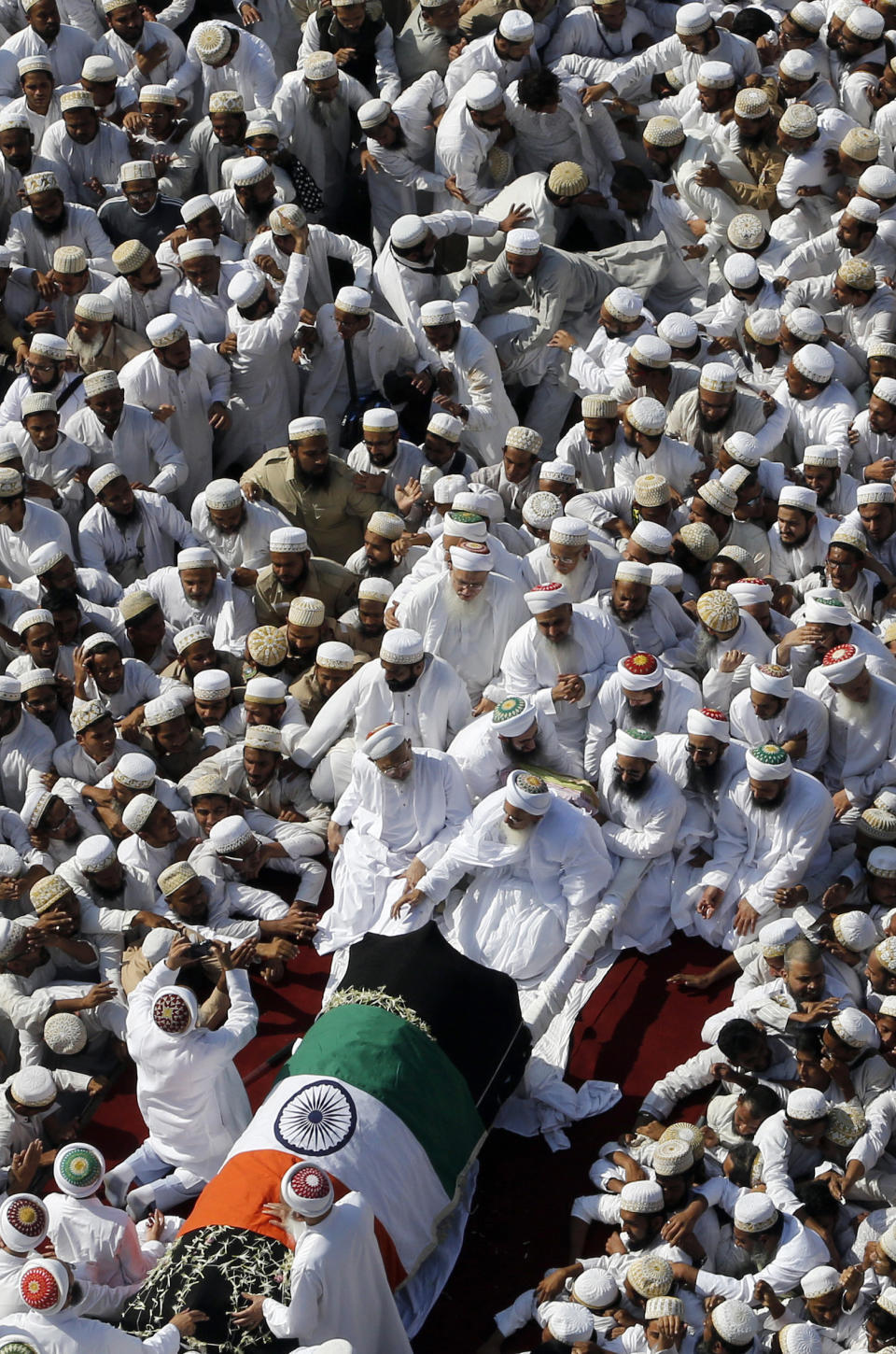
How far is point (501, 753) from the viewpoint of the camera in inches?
380

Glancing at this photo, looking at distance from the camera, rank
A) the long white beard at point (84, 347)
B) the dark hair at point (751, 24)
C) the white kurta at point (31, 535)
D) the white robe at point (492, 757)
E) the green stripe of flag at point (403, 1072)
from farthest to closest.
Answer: the dark hair at point (751, 24) < the long white beard at point (84, 347) < the white kurta at point (31, 535) < the white robe at point (492, 757) < the green stripe of flag at point (403, 1072)

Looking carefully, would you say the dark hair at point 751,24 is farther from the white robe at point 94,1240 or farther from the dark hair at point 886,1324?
the white robe at point 94,1240

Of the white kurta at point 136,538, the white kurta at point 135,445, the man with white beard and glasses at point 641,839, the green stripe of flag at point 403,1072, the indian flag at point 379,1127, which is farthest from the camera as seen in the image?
the white kurta at point 135,445

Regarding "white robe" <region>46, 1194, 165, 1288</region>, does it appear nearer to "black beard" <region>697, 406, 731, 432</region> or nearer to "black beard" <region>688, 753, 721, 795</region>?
"black beard" <region>688, 753, 721, 795</region>

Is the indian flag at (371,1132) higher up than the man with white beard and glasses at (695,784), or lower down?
higher up

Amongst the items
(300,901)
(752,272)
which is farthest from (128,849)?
(752,272)

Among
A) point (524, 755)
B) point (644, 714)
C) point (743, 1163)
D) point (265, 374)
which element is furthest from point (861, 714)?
point (265, 374)

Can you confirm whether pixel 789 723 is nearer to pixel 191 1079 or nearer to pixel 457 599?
pixel 457 599

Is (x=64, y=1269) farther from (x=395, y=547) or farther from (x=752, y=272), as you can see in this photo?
(x=752, y=272)

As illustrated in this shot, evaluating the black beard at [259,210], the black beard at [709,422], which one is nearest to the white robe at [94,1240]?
the black beard at [709,422]

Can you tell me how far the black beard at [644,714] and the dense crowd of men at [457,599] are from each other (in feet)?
0.28

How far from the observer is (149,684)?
410 inches

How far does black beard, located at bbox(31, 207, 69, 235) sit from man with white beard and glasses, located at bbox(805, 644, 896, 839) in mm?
5073

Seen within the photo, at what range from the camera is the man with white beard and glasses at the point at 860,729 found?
9.71 meters
